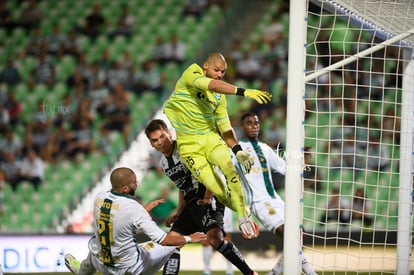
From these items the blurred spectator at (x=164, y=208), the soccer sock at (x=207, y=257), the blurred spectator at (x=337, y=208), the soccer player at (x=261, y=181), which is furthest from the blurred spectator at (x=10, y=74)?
the soccer player at (x=261, y=181)

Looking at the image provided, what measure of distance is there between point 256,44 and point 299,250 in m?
6.46

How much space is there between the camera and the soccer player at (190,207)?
20.0 feet

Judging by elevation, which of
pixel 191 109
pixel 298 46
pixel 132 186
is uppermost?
pixel 298 46

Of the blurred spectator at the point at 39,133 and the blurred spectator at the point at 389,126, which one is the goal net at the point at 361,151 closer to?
the blurred spectator at the point at 389,126

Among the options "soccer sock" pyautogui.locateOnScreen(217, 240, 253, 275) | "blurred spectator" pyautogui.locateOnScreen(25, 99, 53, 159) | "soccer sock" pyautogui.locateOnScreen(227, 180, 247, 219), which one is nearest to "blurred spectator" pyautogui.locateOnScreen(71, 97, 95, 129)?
"blurred spectator" pyautogui.locateOnScreen(25, 99, 53, 159)

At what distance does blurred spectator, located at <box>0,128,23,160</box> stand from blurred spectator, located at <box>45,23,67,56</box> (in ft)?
4.99

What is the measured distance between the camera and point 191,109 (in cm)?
600

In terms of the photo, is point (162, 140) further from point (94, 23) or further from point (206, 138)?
point (94, 23)

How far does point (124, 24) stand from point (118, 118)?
1876 millimetres

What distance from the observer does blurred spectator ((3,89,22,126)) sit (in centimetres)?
1075

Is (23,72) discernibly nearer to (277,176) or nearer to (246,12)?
(246,12)

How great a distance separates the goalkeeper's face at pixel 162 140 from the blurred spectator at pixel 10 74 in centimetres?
558

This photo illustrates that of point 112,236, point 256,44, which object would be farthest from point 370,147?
point 112,236

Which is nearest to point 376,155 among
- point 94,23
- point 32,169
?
point 32,169
